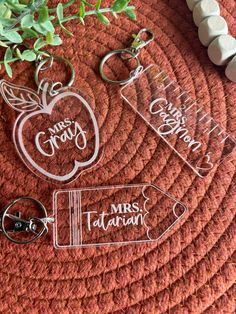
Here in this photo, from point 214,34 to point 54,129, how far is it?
0.76 feet

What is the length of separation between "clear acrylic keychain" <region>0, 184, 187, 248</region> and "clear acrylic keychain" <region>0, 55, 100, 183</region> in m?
0.03

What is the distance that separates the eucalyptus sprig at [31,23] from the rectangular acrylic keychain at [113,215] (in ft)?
0.55

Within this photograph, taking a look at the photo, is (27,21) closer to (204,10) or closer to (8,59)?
(8,59)

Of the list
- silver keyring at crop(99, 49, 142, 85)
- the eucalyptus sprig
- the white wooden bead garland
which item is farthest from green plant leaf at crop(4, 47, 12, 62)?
the white wooden bead garland

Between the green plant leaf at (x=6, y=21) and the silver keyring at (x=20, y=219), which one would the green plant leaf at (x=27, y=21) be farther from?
the silver keyring at (x=20, y=219)

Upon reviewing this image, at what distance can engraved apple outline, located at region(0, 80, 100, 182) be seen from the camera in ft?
1.75

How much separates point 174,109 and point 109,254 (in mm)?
193

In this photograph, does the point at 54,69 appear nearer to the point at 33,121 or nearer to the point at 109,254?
the point at 33,121

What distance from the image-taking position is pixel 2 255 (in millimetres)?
508

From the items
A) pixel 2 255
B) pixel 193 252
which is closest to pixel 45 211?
pixel 2 255

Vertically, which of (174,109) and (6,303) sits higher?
(174,109)

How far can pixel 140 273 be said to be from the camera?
0.50 m

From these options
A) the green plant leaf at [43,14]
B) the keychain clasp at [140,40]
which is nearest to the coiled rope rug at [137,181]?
the keychain clasp at [140,40]

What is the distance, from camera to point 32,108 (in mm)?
550
